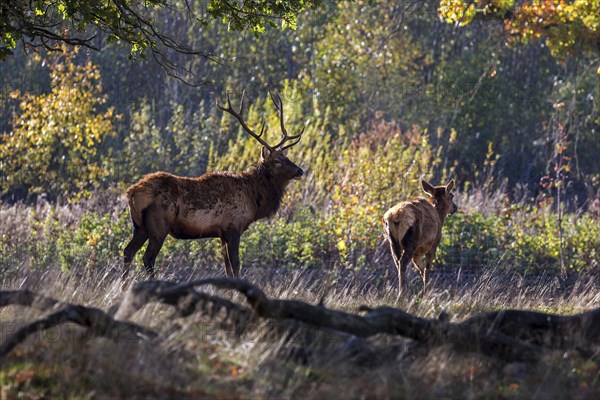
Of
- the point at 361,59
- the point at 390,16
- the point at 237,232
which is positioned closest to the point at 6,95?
the point at 361,59

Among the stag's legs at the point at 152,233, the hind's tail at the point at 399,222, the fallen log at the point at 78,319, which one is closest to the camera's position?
the fallen log at the point at 78,319

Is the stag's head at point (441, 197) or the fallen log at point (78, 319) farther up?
the stag's head at point (441, 197)

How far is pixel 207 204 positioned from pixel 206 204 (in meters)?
0.02

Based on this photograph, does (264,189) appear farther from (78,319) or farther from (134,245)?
(78,319)

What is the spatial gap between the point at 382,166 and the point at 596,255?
12.5 ft

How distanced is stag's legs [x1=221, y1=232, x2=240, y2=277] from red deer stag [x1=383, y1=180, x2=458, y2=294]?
1.81 meters

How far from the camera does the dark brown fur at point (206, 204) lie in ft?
38.4

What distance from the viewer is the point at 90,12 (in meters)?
10.6

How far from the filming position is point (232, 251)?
12352mm

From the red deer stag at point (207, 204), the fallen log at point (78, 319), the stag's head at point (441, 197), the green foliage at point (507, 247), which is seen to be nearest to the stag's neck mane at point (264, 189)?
the red deer stag at point (207, 204)

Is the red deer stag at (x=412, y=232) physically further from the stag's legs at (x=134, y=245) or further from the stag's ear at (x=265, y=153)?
the stag's legs at (x=134, y=245)

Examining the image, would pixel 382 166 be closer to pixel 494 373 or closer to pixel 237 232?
pixel 237 232

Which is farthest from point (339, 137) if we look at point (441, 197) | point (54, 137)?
point (441, 197)

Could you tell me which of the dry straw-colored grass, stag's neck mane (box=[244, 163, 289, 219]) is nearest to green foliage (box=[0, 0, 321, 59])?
stag's neck mane (box=[244, 163, 289, 219])
